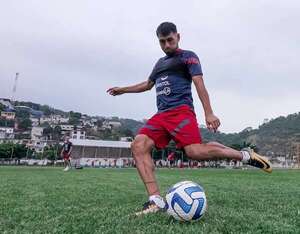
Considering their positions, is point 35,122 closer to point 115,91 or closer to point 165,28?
point 115,91

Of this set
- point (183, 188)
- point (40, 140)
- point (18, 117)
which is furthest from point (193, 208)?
point (18, 117)

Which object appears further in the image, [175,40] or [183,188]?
[175,40]

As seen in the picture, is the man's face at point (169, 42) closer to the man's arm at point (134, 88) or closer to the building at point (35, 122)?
the man's arm at point (134, 88)

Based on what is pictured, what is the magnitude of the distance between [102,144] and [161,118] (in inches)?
3427

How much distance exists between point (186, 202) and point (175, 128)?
3.42 feet

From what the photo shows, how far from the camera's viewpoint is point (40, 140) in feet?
472

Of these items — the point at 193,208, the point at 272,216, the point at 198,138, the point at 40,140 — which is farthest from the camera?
the point at 40,140

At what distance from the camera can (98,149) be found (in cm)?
8931

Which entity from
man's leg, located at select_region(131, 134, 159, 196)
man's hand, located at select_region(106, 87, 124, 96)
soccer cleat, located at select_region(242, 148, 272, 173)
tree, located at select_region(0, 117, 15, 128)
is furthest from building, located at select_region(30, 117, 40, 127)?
soccer cleat, located at select_region(242, 148, 272, 173)

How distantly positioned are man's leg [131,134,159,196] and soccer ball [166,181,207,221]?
68cm

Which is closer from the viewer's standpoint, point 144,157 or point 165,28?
point 165,28

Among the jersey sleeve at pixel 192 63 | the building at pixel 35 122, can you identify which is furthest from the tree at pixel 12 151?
the building at pixel 35 122

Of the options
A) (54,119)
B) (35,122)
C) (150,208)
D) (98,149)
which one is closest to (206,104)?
(150,208)

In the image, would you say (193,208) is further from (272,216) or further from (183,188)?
(272,216)
